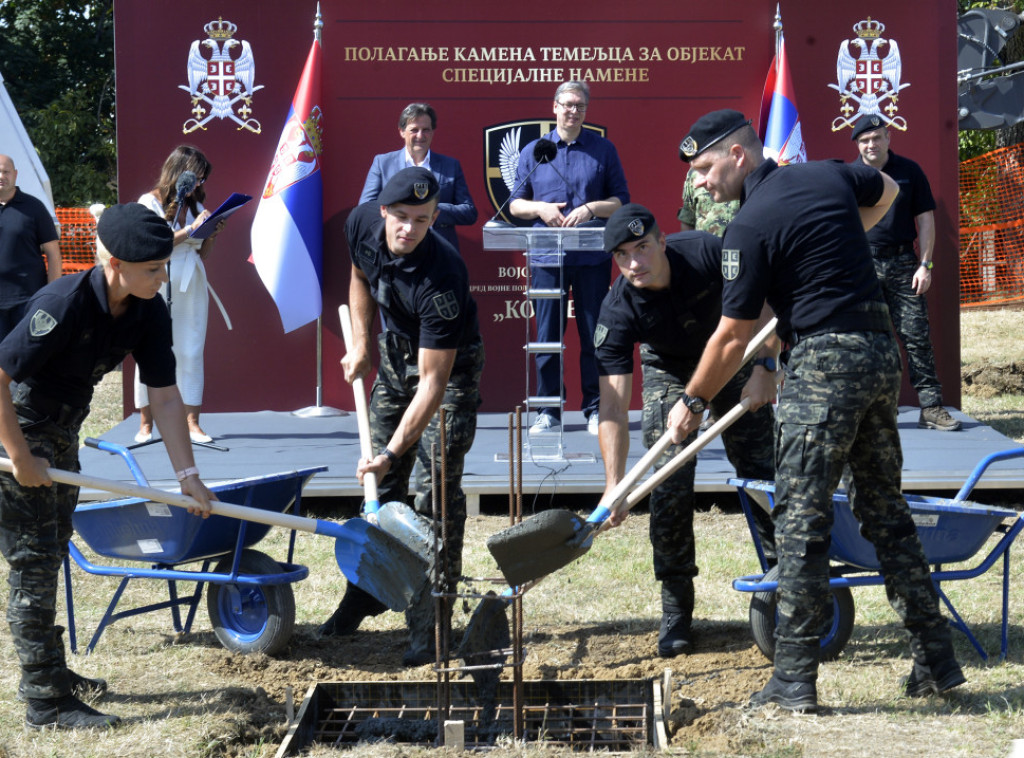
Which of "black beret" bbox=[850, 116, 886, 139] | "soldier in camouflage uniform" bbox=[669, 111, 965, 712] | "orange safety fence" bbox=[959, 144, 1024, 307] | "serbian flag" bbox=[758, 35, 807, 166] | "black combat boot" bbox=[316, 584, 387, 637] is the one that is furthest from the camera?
"orange safety fence" bbox=[959, 144, 1024, 307]

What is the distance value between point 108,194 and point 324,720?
17.8m

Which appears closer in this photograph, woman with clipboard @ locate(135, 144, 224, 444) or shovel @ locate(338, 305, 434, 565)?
shovel @ locate(338, 305, 434, 565)

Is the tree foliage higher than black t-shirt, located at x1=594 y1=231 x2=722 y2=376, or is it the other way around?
the tree foliage

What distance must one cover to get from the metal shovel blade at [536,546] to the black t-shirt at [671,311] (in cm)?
86

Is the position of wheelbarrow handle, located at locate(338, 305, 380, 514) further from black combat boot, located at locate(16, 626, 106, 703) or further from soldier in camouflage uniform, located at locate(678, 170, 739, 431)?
soldier in camouflage uniform, located at locate(678, 170, 739, 431)

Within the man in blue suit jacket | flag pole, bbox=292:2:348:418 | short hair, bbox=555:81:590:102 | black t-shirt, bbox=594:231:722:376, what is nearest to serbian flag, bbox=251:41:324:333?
flag pole, bbox=292:2:348:418

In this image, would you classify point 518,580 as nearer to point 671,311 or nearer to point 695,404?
point 695,404

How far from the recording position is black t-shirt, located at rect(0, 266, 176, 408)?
3.90m

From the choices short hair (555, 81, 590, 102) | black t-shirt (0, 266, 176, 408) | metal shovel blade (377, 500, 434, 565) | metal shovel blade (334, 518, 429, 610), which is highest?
short hair (555, 81, 590, 102)

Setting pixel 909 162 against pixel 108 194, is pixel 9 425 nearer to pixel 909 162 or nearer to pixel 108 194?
pixel 909 162

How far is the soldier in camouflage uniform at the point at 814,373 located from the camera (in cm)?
400

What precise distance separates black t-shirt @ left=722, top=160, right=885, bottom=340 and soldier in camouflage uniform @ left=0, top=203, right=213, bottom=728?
1.87 m

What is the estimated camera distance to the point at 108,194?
20.5 metres

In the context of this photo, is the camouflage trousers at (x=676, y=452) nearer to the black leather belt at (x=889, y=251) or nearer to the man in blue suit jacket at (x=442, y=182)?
the man in blue suit jacket at (x=442, y=182)
